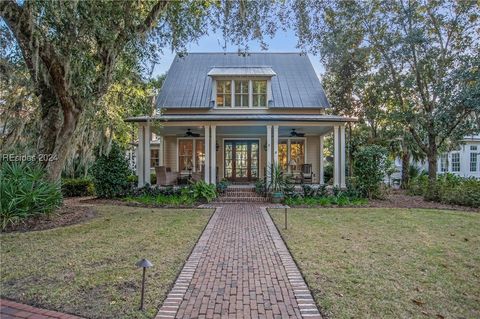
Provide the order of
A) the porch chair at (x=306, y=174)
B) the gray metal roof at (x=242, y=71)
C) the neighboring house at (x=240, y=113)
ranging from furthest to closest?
the neighboring house at (x=240, y=113)
the gray metal roof at (x=242, y=71)
the porch chair at (x=306, y=174)

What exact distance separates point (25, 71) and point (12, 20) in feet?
5.74

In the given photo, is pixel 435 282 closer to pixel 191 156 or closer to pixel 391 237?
pixel 391 237

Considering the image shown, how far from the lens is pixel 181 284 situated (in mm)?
3980

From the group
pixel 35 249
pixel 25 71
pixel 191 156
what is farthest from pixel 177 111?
pixel 35 249

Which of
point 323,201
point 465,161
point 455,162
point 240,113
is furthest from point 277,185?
point 465,161

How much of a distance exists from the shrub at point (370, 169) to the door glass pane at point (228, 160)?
6.68m

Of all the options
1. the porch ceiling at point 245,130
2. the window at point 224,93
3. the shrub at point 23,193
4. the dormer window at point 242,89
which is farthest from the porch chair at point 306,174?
the shrub at point 23,193

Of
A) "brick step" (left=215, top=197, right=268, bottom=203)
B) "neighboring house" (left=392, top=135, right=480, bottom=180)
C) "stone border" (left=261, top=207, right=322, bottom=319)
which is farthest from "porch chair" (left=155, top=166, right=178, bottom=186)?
"neighboring house" (left=392, top=135, right=480, bottom=180)

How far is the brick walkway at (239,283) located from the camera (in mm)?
3316

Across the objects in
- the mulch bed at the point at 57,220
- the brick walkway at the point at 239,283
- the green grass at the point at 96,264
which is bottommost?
the brick walkway at the point at 239,283

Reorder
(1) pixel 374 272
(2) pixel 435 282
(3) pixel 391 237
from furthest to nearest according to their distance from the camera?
(3) pixel 391 237, (1) pixel 374 272, (2) pixel 435 282

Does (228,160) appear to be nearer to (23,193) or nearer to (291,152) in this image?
(291,152)

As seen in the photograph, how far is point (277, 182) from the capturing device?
12.0 metres

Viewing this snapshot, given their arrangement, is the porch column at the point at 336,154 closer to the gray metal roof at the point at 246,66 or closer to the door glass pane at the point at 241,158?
the gray metal roof at the point at 246,66
